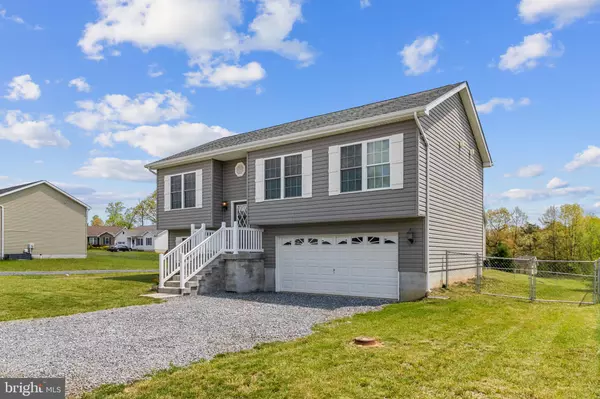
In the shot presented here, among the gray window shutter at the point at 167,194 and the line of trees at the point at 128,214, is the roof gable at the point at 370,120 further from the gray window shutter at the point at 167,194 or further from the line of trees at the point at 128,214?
the line of trees at the point at 128,214

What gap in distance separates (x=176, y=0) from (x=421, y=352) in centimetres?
971

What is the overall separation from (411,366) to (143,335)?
176 inches

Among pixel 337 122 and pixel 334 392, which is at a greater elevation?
pixel 337 122

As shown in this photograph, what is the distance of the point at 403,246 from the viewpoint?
11.3 metres

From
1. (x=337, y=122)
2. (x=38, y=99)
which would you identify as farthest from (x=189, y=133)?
(x=337, y=122)

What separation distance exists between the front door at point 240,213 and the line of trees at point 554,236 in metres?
19.1

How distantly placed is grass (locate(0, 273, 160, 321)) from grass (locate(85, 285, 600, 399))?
5.96 metres

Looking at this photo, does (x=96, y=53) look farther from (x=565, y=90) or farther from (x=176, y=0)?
(x=565, y=90)

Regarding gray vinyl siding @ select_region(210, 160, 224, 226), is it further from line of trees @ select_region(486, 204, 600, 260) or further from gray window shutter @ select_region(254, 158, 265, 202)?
line of trees @ select_region(486, 204, 600, 260)

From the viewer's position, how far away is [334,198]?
469 inches

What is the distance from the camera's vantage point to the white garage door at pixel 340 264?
38.3 ft

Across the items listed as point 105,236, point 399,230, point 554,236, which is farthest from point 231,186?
point 105,236

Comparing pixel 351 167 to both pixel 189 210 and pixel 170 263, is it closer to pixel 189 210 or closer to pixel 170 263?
pixel 170 263

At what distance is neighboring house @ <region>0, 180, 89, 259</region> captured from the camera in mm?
28656
